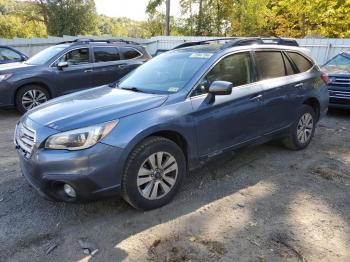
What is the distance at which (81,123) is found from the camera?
3.29m

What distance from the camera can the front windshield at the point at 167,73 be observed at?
4.10 metres

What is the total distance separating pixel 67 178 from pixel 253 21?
81.1 feet

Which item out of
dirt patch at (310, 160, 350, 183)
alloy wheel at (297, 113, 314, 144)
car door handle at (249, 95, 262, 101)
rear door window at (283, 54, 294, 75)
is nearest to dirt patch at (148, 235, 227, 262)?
car door handle at (249, 95, 262, 101)

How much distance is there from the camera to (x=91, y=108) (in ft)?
11.8

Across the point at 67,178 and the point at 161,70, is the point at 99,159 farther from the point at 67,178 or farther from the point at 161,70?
the point at 161,70

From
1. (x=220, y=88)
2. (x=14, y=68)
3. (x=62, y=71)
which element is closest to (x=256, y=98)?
(x=220, y=88)

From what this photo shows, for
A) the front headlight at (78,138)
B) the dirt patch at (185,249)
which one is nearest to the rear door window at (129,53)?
the front headlight at (78,138)

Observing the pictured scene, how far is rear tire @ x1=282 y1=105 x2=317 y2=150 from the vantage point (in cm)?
537

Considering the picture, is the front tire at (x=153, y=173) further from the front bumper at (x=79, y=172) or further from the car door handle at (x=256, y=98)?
the car door handle at (x=256, y=98)

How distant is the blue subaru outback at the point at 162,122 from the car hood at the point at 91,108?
0.01 meters

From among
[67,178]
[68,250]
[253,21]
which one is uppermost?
[253,21]

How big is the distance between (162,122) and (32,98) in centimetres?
567

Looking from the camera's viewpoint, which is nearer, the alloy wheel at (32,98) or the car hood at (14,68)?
the car hood at (14,68)

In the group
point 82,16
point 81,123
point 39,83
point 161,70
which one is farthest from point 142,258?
point 82,16
